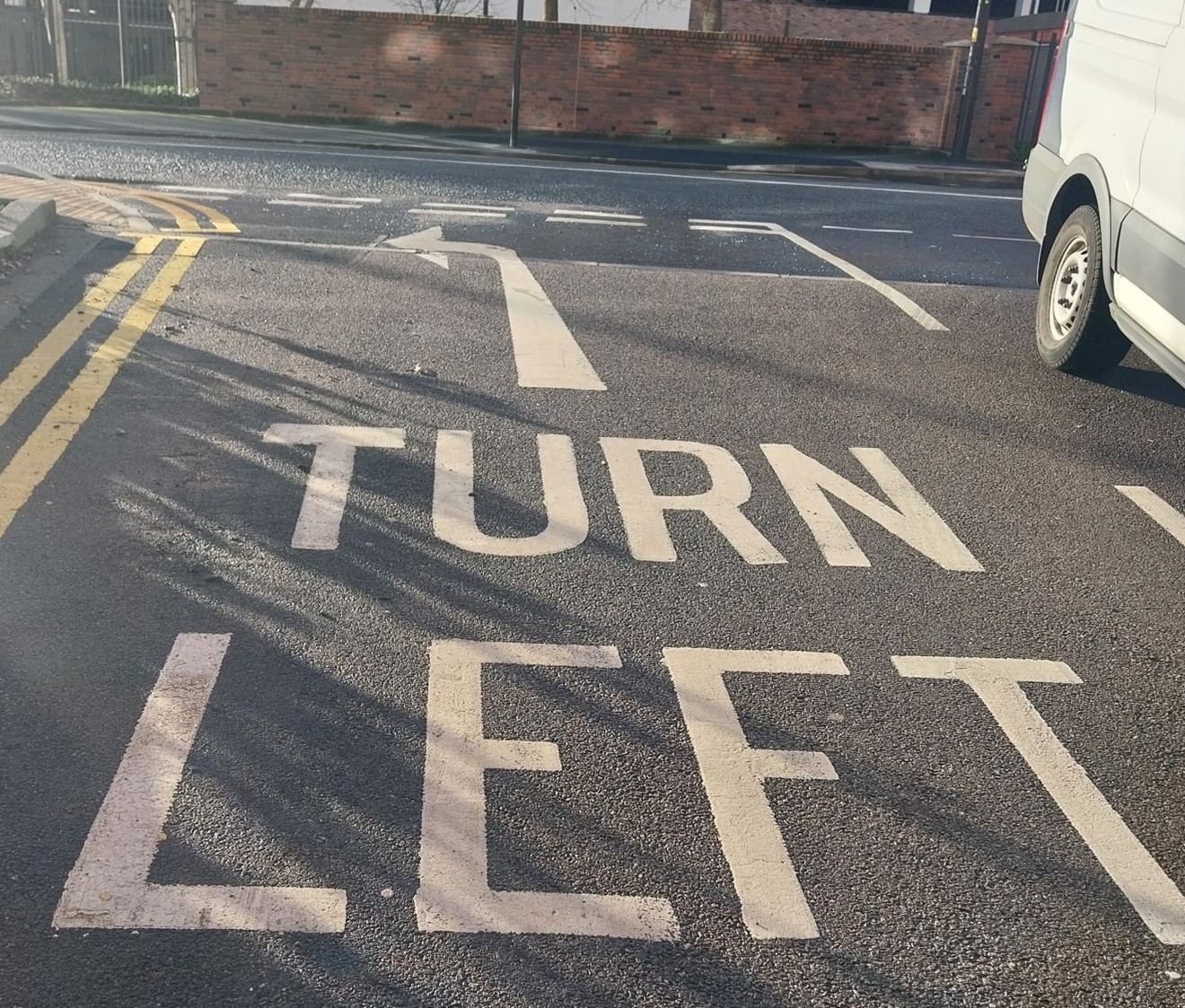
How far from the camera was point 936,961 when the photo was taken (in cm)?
303

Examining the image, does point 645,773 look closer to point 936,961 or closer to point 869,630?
point 936,961

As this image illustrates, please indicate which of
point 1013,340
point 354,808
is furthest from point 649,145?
point 354,808

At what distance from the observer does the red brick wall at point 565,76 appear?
22.3m

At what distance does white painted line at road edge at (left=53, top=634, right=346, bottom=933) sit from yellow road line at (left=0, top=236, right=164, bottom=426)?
303cm

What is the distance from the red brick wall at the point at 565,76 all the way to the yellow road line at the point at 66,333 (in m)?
13.7

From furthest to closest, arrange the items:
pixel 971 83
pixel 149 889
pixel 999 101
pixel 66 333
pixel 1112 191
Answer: pixel 999 101 → pixel 971 83 → pixel 66 333 → pixel 1112 191 → pixel 149 889

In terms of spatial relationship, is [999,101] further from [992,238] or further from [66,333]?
[66,333]

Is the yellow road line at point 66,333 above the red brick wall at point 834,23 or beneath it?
beneath

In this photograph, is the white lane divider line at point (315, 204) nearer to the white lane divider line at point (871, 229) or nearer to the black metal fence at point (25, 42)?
the white lane divider line at point (871, 229)

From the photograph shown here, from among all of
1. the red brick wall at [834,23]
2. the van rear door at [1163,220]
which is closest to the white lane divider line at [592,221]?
the van rear door at [1163,220]

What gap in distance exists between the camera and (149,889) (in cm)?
309

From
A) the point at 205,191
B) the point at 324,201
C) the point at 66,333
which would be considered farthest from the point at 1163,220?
the point at 205,191

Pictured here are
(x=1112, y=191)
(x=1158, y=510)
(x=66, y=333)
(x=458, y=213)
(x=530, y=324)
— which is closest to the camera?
(x=1158, y=510)

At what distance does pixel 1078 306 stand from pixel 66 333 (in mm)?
5808
